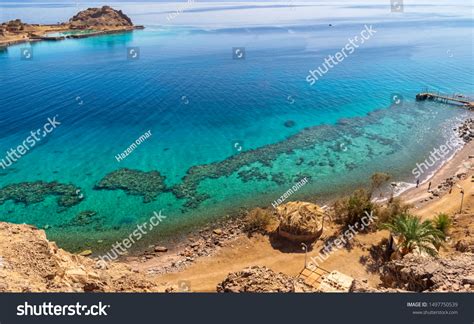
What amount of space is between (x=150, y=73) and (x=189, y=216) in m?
67.2

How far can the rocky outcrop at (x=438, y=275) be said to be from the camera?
16109 mm

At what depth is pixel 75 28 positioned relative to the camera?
180125 millimetres

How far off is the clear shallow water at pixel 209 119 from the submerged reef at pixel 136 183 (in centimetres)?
106

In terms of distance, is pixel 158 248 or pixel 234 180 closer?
pixel 158 248

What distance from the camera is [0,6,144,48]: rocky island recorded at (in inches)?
5778

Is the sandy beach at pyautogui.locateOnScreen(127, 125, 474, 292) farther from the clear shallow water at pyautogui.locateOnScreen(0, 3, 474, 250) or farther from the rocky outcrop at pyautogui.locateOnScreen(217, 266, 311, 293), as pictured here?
the rocky outcrop at pyautogui.locateOnScreen(217, 266, 311, 293)

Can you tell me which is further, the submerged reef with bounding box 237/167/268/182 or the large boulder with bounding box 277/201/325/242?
the submerged reef with bounding box 237/167/268/182

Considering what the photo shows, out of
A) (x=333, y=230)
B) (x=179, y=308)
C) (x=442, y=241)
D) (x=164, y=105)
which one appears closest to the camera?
(x=179, y=308)

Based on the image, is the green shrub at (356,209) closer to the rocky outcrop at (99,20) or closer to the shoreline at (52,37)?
the shoreline at (52,37)

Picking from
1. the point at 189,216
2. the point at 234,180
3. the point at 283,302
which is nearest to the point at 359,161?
the point at 234,180

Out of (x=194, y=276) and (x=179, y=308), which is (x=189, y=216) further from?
(x=179, y=308)

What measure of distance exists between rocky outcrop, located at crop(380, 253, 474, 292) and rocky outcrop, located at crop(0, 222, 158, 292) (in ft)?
51.8

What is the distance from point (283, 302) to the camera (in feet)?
38.2

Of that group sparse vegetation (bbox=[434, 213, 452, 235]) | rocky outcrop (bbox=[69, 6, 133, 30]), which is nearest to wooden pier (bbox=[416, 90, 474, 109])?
sparse vegetation (bbox=[434, 213, 452, 235])
